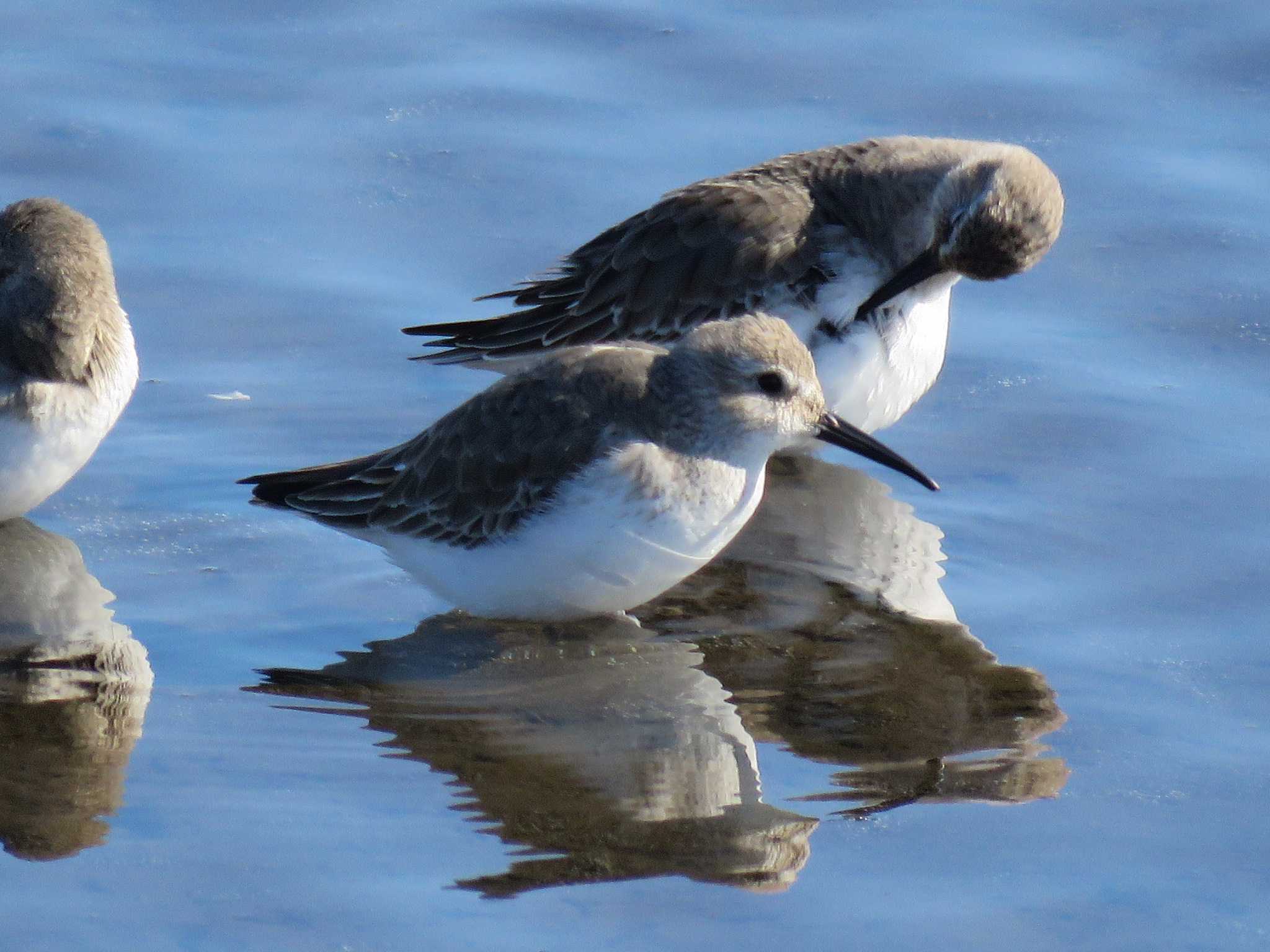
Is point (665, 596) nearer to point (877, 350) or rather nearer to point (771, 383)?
point (771, 383)

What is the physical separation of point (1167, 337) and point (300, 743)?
4.99 m

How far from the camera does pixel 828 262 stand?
8766 millimetres

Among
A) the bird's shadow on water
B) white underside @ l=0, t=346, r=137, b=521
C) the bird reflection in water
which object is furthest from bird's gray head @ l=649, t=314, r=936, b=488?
white underside @ l=0, t=346, r=137, b=521

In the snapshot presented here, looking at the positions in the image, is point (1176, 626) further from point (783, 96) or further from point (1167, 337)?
point (783, 96)

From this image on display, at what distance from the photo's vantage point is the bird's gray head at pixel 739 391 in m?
6.91

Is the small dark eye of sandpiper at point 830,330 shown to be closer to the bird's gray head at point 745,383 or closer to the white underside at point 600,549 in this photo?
the bird's gray head at point 745,383

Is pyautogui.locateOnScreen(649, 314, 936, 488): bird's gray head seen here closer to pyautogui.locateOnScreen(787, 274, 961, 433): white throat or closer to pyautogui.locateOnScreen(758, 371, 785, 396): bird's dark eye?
pyautogui.locateOnScreen(758, 371, 785, 396): bird's dark eye

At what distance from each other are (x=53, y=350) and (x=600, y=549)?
105 inches

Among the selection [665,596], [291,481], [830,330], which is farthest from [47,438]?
[830,330]

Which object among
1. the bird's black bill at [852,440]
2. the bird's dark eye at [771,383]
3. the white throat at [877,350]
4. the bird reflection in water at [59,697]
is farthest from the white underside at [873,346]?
the bird reflection in water at [59,697]

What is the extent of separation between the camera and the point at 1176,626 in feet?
24.4

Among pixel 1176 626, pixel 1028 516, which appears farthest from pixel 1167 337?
pixel 1176 626

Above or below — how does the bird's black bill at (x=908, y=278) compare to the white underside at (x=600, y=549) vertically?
above

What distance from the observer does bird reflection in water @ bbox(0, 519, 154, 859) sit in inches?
240
